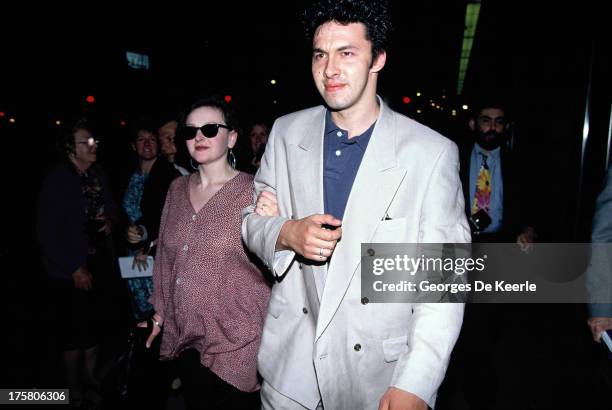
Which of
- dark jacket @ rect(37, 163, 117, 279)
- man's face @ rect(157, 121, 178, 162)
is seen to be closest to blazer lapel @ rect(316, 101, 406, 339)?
dark jacket @ rect(37, 163, 117, 279)

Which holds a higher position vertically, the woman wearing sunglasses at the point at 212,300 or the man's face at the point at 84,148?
the man's face at the point at 84,148

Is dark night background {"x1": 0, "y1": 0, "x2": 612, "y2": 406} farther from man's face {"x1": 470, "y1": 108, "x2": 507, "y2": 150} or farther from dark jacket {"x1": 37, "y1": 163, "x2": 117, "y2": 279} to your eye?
dark jacket {"x1": 37, "y1": 163, "x2": 117, "y2": 279}

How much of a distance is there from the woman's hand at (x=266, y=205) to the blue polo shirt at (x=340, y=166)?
0.26m

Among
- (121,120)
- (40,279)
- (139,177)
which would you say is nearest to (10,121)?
(121,120)

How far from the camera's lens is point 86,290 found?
4.22 m

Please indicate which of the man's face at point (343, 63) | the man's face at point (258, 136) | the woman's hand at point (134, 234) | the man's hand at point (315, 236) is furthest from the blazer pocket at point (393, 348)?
the man's face at point (258, 136)

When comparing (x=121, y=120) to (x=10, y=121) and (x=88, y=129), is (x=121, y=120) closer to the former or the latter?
(x=10, y=121)

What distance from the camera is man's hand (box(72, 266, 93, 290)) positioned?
4.17 meters

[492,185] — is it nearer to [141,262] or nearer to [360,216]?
[360,216]

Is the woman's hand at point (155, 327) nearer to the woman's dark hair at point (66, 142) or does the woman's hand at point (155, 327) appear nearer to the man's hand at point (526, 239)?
the woman's dark hair at point (66, 142)

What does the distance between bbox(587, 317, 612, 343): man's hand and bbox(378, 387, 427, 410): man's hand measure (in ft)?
4.37

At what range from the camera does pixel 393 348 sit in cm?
177

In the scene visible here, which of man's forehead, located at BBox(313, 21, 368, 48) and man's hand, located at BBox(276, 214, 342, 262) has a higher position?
man's forehead, located at BBox(313, 21, 368, 48)

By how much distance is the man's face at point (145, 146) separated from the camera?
4834 mm
